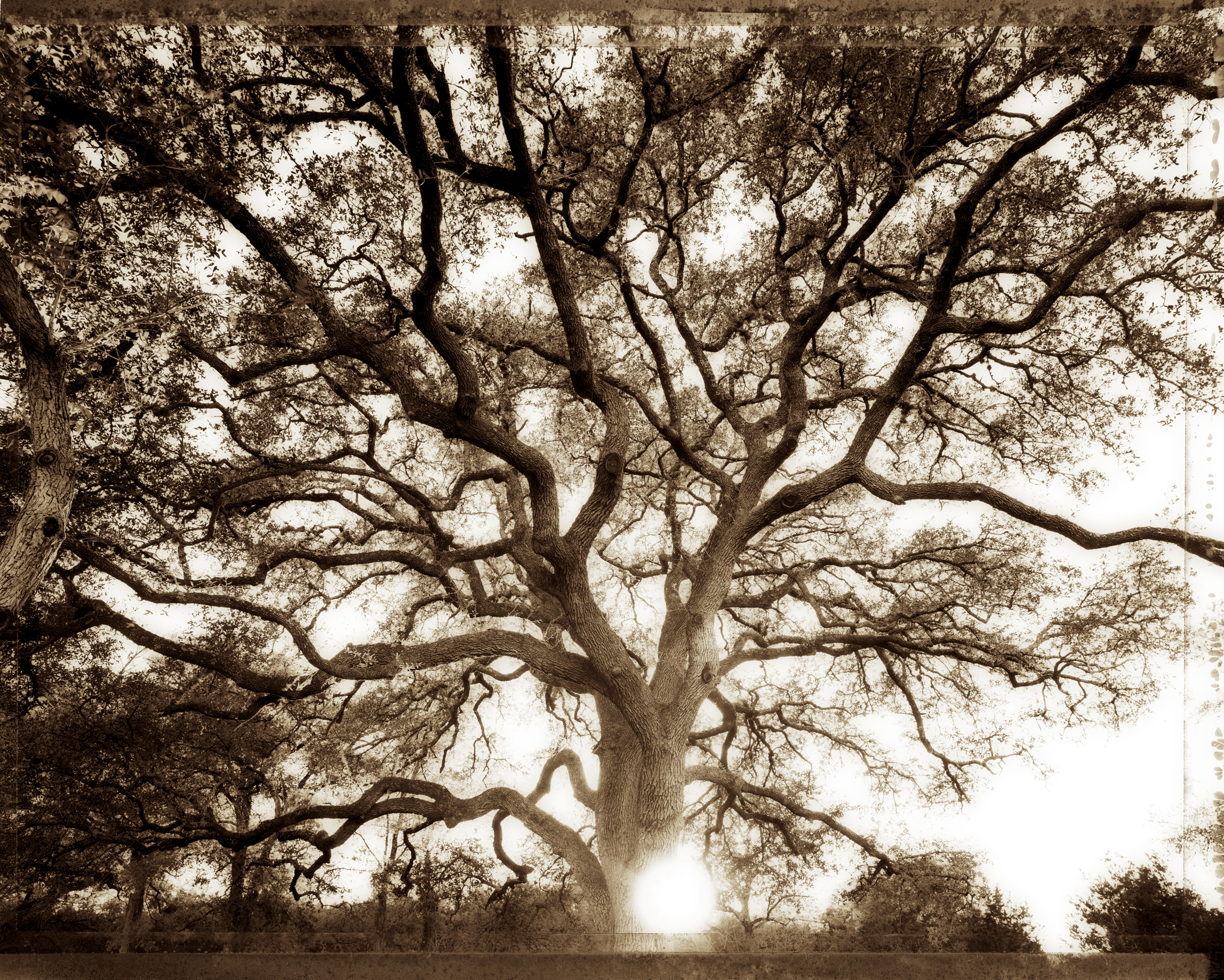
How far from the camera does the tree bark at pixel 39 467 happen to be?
8.96ft

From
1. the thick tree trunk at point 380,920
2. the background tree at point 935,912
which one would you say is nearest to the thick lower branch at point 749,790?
the background tree at point 935,912

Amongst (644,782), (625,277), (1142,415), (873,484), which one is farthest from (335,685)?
(1142,415)

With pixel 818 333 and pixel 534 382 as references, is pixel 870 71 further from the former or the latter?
pixel 534 382

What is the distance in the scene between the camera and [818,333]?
552 centimetres

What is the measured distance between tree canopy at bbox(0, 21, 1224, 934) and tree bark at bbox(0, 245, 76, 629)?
0.02m

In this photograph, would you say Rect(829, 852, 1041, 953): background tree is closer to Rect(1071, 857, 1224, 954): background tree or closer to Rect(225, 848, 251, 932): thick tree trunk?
Rect(1071, 857, 1224, 954): background tree

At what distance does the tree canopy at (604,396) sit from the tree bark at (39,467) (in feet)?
0.06

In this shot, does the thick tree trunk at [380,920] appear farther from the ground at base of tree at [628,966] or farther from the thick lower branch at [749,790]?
the thick lower branch at [749,790]

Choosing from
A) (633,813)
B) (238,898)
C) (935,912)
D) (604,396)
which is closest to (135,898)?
(238,898)

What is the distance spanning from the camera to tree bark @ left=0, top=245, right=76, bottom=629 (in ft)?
8.96

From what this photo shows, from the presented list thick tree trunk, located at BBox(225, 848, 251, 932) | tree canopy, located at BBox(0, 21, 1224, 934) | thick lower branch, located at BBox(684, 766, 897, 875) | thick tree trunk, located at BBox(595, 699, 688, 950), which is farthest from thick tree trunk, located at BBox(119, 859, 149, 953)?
thick lower branch, located at BBox(684, 766, 897, 875)

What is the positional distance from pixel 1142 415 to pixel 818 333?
2450 millimetres

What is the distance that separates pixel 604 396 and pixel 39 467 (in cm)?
309

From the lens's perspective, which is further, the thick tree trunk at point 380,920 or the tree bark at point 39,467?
the thick tree trunk at point 380,920
